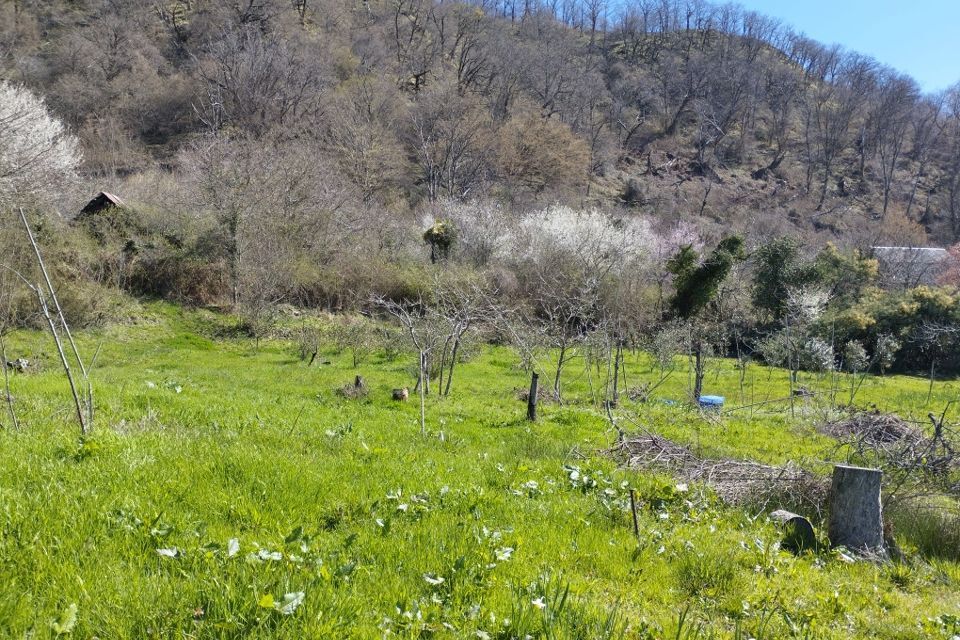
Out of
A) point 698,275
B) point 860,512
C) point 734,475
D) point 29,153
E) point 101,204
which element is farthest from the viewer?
point 698,275

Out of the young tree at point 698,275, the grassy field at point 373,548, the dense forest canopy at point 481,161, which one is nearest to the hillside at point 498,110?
the dense forest canopy at point 481,161

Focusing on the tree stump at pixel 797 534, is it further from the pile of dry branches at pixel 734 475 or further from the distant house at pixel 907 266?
the distant house at pixel 907 266

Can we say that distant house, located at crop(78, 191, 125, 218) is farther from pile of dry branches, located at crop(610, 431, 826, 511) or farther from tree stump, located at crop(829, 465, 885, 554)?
tree stump, located at crop(829, 465, 885, 554)

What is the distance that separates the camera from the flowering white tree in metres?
19.8

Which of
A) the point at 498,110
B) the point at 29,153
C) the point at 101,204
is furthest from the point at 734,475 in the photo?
the point at 498,110

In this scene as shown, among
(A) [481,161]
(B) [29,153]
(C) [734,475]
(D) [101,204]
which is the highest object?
(A) [481,161]

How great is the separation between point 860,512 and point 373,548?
13.0 feet

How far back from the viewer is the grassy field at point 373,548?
2.46 meters

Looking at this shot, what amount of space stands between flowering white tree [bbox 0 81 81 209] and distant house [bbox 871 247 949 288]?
2012 inches

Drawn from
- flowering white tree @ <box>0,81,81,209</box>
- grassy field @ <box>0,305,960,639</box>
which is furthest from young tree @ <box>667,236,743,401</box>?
flowering white tree @ <box>0,81,81,209</box>

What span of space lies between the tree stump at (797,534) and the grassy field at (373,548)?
13cm

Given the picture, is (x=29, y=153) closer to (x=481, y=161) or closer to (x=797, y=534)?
(x=797, y=534)

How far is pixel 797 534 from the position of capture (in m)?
4.60

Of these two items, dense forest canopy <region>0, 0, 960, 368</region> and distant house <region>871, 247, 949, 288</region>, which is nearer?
dense forest canopy <region>0, 0, 960, 368</region>
